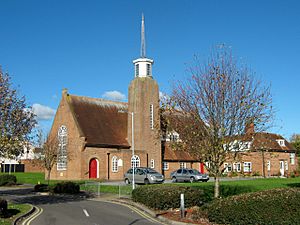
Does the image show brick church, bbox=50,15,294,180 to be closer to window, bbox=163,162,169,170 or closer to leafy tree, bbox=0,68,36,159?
window, bbox=163,162,169,170

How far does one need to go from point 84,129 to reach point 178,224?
98.1ft

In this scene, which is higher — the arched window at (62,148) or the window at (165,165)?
the arched window at (62,148)

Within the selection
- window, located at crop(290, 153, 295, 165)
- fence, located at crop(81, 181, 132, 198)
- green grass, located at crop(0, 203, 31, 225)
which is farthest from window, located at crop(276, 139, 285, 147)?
green grass, located at crop(0, 203, 31, 225)

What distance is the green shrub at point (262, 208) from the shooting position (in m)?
12.2

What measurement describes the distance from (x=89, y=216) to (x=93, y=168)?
2665 cm

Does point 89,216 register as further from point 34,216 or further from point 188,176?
point 188,176

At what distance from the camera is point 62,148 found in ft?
146

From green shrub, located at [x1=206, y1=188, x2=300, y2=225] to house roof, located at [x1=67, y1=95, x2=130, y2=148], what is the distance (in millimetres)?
29977

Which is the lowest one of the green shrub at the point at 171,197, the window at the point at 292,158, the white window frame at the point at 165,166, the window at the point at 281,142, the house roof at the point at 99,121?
the green shrub at the point at 171,197

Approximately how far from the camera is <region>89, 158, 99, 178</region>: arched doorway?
43.0 m

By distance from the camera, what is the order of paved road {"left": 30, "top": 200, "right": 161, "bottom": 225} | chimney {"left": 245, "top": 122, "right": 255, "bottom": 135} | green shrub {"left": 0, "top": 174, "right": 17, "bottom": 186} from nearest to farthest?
paved road {"left": 30, "top": 200, "right": 161, "bottom": 225}, chimney {"left": 245, "top": 122, "right": 255, "bottom": 135}, green shrub {"left": 0, "top": 174, "right": 17, "bottom": 186}

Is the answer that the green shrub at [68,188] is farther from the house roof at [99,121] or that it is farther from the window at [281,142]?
the window at [281,142]

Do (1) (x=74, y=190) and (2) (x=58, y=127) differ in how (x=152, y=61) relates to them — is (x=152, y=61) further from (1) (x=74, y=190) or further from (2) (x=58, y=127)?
(1) (x=74, y=190)

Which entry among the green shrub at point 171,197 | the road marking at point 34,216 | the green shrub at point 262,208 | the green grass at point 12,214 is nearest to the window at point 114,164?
the road marking at point 34,216
